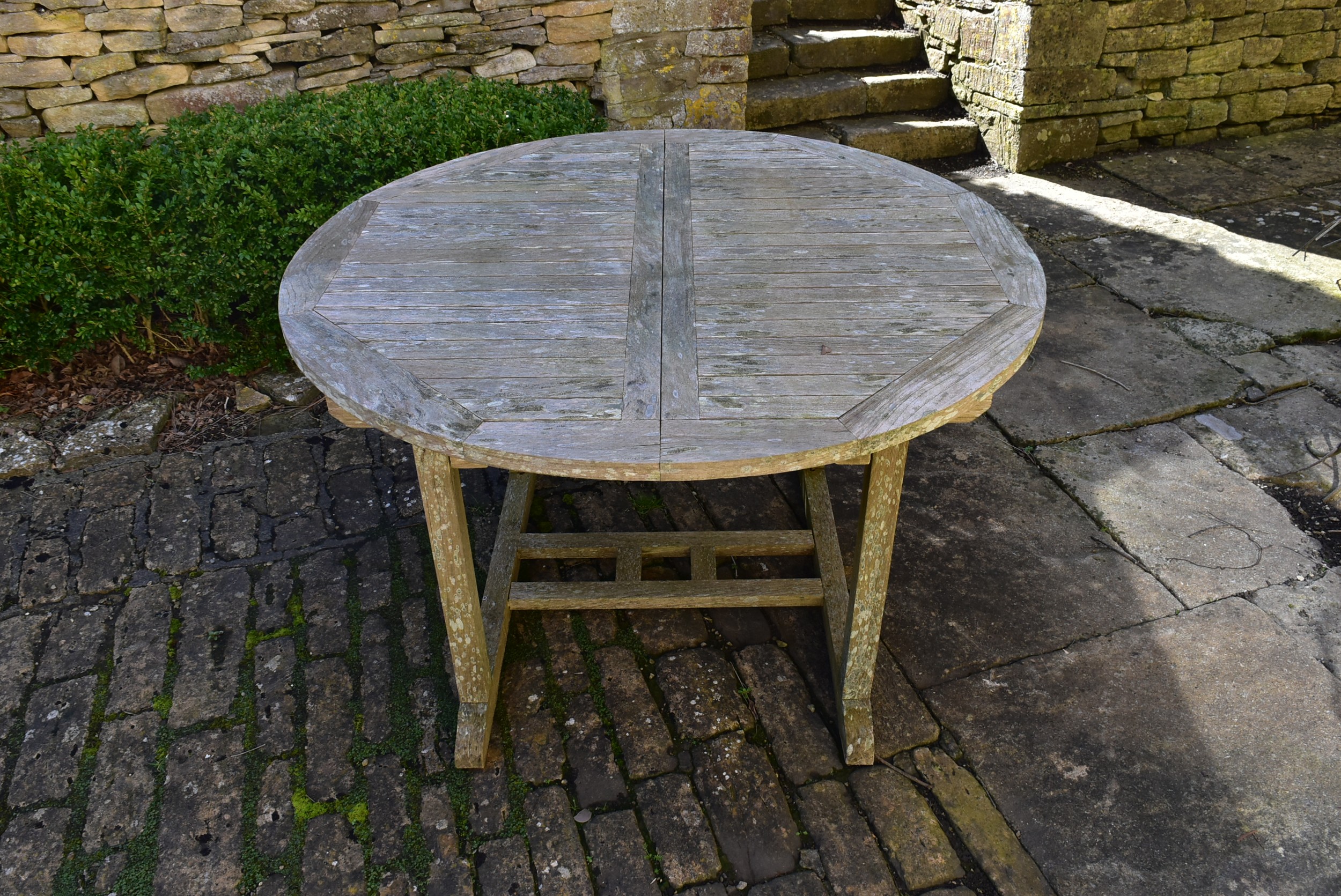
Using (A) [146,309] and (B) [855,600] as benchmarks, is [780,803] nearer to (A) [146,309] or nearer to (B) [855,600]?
(B) [855,600]

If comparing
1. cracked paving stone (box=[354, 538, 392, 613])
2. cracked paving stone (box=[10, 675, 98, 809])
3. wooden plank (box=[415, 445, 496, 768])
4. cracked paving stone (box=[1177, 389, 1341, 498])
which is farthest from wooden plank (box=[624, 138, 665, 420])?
cracked paving stone (box=[1177, 389, 1341, 498])

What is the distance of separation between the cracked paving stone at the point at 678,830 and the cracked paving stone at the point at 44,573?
77.1 inches

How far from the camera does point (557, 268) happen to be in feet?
7.45

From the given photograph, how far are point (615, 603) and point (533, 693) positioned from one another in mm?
330

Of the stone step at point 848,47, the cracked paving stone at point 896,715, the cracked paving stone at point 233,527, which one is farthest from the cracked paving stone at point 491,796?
the stone step at point 848,47

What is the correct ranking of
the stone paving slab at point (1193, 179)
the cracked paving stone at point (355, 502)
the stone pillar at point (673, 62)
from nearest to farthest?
the cracked paving stone at point (355, 502) < the stone pillar at point (673, 62) < the stone paving slab at point (1193, 179)

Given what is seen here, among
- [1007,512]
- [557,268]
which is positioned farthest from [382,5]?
[1007,512]

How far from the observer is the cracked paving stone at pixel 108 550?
2883 mm

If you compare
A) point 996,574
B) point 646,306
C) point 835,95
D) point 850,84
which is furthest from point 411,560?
point 850,84

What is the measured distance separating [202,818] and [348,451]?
1491 millimetres

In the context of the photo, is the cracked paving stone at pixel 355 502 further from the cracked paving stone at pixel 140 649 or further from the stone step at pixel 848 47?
the stone step at pixel 848 47

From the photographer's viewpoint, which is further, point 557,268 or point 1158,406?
point 1158,406

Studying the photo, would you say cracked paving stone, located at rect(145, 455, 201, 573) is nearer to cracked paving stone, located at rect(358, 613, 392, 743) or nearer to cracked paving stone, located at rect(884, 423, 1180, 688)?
cracked paving stone, located at rect(358, 613, 392, 743)

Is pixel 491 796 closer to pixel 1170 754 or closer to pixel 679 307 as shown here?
pixel 679 307
